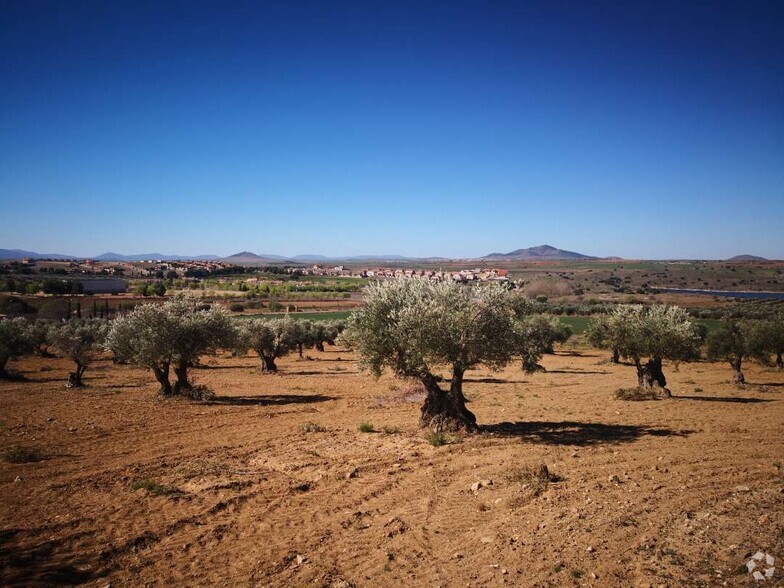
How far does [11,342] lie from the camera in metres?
32.5

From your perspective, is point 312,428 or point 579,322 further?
point 579,322

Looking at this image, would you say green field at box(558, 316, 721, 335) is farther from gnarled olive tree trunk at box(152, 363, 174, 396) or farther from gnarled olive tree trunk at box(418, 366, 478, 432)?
gnarled olive tree trunk at box(152, 363, 174, 396)

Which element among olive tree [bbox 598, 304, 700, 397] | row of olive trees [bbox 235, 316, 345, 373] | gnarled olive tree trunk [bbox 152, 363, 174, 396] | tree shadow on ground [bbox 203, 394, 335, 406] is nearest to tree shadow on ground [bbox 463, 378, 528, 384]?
olive tree [bbox 598, 304, 700, 397]

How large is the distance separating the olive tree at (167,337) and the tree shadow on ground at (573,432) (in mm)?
15499

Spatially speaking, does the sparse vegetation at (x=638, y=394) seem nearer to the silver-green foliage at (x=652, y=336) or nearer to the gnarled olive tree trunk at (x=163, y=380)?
the silver-green foliage at (x=652, y=336)

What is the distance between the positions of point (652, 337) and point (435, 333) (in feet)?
52.9

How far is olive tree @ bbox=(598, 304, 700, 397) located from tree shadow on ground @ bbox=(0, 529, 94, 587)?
2592cm

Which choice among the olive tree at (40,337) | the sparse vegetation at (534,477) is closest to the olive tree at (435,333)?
the sparse vegetation at (534,477)

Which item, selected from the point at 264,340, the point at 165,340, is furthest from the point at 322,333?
the point at 165,340

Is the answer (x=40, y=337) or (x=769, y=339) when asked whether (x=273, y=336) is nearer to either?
(x=40, y=337)

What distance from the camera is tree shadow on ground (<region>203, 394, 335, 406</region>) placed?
23.4m

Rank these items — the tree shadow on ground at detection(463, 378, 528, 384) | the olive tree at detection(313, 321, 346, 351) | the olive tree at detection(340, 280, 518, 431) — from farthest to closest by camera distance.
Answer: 1. the olive tree at detection(313, 321, 346, 351)
2. the tree shadow on ground at detection(463, 378, 528, 384)
3. the olive tree at detection(340, 280, 518, 431)

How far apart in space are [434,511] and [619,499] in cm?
409

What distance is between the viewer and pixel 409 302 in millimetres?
16250
